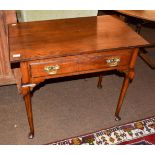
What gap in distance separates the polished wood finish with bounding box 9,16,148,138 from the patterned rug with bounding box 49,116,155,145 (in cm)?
52

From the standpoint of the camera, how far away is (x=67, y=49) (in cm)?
157

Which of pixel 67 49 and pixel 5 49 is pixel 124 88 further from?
pixel 5 49

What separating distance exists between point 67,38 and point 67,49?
0.18 meters

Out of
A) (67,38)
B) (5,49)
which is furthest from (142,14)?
(5,49)

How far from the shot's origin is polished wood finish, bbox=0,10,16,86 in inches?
75.4

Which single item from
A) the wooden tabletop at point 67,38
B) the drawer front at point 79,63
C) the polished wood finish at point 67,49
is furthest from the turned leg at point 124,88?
the wooden tabletop at point 67,38

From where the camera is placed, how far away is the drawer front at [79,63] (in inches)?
61.4

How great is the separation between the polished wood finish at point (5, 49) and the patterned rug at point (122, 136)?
0.87 meters

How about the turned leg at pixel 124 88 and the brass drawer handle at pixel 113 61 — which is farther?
the turned leg at pixel 124 88

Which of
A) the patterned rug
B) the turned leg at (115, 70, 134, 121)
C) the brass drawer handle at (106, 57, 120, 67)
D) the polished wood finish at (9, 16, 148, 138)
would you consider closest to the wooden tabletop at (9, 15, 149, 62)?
the polished wood finish at (9, 16, 148, 138)

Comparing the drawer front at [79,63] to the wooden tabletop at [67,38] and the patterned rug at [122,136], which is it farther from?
the patterned rug at [122,136]

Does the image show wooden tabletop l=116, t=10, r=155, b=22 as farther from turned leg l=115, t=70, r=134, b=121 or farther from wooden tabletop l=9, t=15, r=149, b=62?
turned leg l=115, t=70, r=134, b=121
